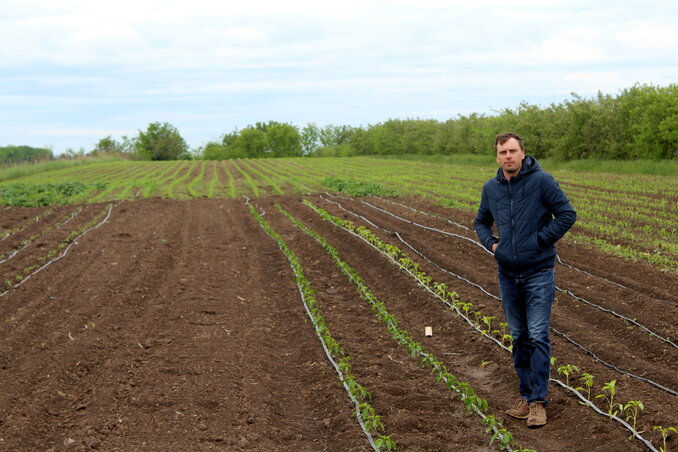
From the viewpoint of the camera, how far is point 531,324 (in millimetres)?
4473

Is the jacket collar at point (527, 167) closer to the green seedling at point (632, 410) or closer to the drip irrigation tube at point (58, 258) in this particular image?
the green seedling at point (632, 410)

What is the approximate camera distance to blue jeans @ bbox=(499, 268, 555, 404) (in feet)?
14.5

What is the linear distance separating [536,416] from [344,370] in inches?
70.9

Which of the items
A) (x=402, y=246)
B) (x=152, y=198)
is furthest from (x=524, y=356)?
(x=152, y=198)

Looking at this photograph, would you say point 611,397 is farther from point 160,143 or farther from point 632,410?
point 160,143

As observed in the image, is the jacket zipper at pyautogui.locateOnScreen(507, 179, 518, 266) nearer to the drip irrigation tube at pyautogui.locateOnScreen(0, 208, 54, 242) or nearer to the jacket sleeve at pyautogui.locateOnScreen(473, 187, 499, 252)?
the jacket sleeve at pyautogui.locateOnScreen(473, 187, 499, 252)

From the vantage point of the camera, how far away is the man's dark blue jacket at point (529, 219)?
4352 mm

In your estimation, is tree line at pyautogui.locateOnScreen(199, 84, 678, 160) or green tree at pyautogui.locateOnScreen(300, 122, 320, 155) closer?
tree line at pyautogui.locateOnScreen(199, 84, 678, 160)

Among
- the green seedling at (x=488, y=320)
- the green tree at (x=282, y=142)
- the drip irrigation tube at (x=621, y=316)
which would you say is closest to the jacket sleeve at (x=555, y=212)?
the green seedling at (x=488, y=320)

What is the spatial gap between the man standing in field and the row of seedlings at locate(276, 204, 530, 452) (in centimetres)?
36

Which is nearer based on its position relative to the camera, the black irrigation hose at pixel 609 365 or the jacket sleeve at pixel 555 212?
the jacket sleeve at pixel 555 212

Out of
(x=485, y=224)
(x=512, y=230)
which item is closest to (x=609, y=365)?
(x=485, y=224)

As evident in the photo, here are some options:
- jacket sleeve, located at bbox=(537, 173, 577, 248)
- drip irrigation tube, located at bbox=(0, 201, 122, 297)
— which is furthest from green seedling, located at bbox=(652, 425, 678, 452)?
drip irrigation tube, located at bbox=(0, 201, 122, 297)

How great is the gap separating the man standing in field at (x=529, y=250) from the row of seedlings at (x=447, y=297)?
18.3 inches
